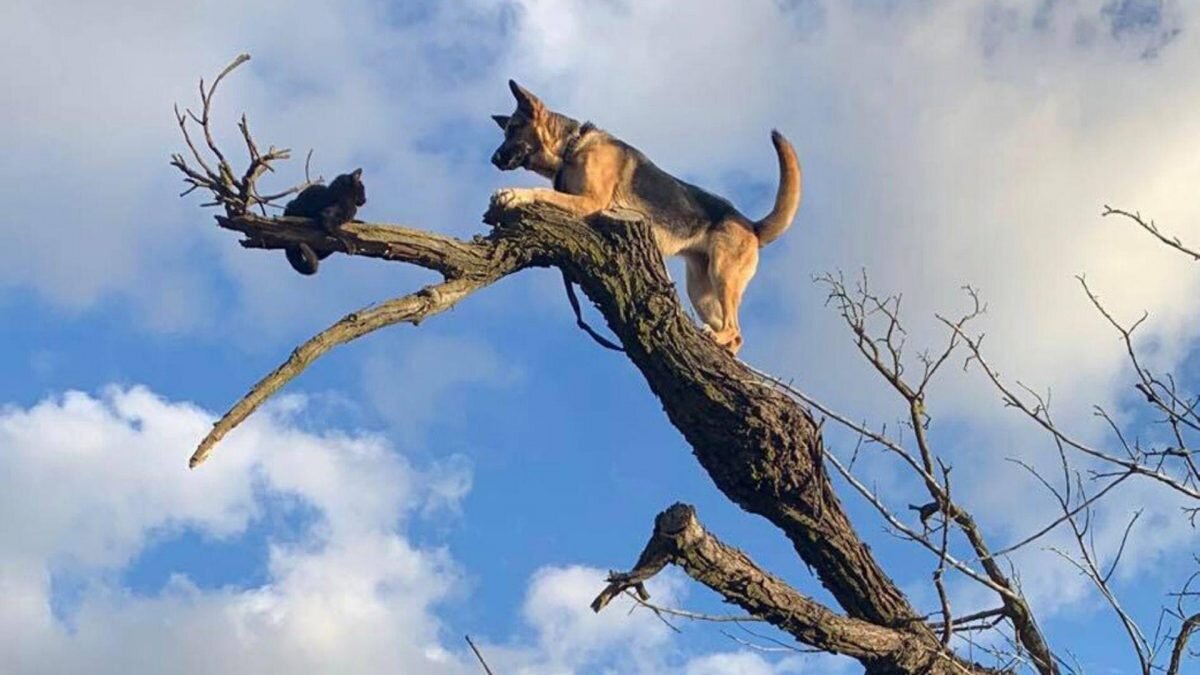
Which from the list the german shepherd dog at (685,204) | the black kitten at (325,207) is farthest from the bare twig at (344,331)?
the german shepherd dog at (685,204)

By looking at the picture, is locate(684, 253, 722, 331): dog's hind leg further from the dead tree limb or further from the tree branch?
the tree branch

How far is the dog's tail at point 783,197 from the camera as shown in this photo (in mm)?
7176

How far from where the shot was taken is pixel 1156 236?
173 inches

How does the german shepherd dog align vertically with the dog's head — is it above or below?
below

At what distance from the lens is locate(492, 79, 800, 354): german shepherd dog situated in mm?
6809

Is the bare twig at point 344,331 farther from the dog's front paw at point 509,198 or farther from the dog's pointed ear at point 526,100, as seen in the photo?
the dog's pointed ear at point 526,100

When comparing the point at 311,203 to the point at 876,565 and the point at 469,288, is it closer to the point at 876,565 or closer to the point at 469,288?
the point at 469,288

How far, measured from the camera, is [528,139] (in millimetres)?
7547

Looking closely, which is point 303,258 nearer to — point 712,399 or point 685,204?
point 712,399

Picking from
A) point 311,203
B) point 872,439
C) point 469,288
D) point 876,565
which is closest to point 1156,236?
point 872,439

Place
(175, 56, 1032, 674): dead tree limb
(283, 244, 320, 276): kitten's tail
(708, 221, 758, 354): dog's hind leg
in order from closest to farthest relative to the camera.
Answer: (175, 56, 1032, 674): dead tree limb, (283, 244, 320, 276): kitten's tail, (708, 221, 758, 354): dog's hind leg

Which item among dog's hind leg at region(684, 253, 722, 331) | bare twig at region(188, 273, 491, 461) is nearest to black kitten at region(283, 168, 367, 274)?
bare twig at region(188, 273, 491, 461)

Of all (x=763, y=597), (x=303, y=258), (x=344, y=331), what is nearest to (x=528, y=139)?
(x=303, y=258)

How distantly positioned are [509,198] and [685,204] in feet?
5.70
